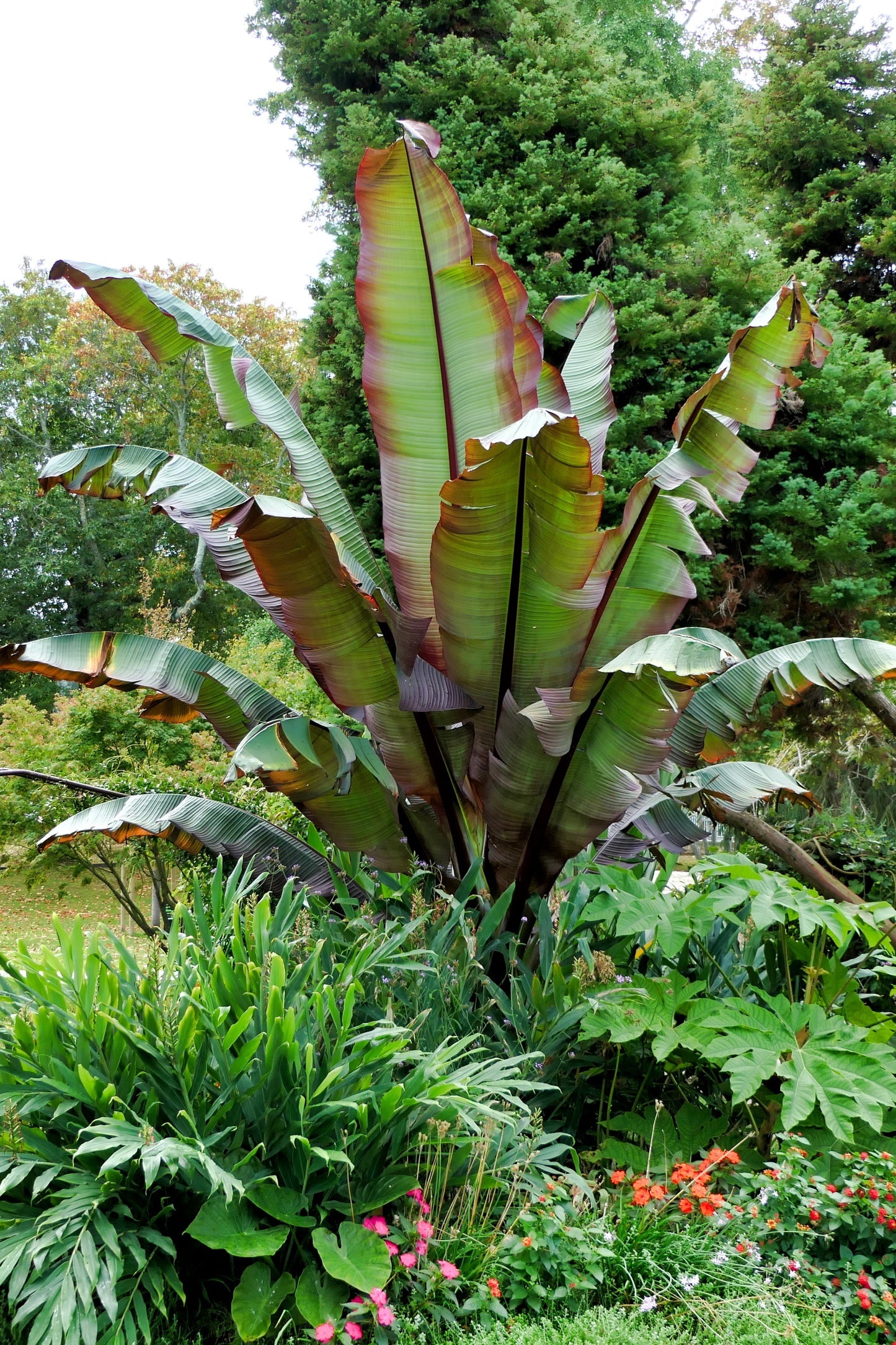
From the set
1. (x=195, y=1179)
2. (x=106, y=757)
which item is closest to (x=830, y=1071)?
(x=195, y=1179)

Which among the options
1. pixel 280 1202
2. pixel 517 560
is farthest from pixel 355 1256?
pixel 517 560

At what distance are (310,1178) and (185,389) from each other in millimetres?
20895

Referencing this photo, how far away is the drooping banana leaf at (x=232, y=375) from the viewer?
4.07 m

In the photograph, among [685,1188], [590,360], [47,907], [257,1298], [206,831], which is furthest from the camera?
[47,907]

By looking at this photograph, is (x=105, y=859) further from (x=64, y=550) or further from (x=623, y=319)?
(x=64, y=550)

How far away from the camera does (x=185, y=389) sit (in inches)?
833

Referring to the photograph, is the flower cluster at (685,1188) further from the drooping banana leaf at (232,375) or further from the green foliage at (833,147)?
the green foliage at (833,147)

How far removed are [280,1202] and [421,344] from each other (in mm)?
3057

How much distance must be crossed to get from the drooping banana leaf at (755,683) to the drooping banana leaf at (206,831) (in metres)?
1.71

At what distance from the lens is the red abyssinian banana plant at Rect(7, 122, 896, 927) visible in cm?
349

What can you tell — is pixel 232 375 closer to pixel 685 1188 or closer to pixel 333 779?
pixel 333 779

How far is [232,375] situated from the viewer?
4520mm

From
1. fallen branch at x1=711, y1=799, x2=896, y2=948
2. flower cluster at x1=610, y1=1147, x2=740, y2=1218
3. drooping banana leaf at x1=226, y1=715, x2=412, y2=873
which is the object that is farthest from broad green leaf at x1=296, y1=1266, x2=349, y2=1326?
fallen branch at x1=711, y1=799, x2=896, y2=948

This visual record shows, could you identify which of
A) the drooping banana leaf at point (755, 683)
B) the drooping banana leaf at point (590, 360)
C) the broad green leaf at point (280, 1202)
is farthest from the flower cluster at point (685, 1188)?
the drooping banana leaf at point (590, 360)
